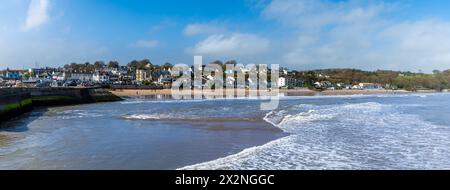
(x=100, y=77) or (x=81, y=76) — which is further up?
(x=81, y=76)

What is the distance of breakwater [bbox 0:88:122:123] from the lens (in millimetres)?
22998

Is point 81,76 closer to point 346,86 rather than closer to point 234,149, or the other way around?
point 346,86

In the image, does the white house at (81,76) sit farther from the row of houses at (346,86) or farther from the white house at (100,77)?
the row of houses at (346,86)

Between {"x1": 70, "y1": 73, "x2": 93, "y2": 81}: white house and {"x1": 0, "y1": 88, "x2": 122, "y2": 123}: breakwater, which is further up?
{"x1": 70, "y1": 73, "x2": 93, "y2": 81}: white house

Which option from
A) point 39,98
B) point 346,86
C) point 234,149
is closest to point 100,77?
point 39,98

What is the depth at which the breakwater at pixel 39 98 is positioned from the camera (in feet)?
75.5

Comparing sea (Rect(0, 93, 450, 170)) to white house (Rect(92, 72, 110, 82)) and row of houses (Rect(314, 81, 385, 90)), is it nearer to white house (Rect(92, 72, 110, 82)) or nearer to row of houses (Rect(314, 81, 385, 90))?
white house (Rect(92, 72, 110, 82))

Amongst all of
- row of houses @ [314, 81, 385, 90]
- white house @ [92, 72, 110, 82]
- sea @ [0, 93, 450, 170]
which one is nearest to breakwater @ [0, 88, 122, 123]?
sea @ [0, 93, 450, 170]

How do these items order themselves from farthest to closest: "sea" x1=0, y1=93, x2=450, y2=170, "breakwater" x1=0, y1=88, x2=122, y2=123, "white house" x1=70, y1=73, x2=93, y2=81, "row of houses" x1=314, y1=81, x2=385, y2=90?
1. "row of houses" x1=314, y1=81, x2=385, y2=90
2. "white house" x1=70, y1=73, x2=93, y2=81
3. "breakwater" x1=0, y1=88, x2=122, y2=123
4. "sea" x1=0, y1=93, x2=450, y2=170

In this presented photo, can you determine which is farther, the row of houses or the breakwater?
the row of houses

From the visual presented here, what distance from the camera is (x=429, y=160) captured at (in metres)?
8.64

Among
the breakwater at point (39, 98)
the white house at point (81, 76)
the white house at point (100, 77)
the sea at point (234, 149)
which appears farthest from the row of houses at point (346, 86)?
the sea at point (234, 149)

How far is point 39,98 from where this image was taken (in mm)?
35250
